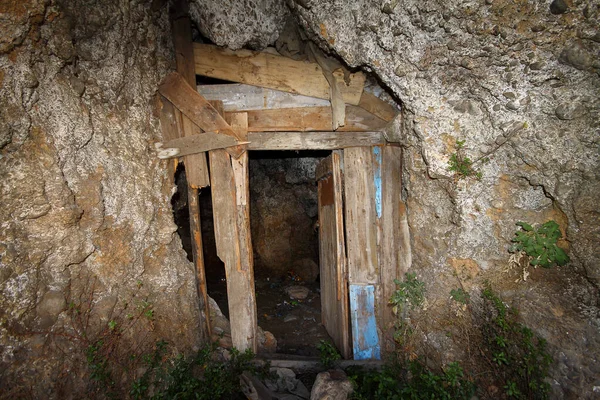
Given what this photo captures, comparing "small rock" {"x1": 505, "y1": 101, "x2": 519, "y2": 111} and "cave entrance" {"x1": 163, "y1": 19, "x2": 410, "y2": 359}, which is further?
"cave entrance" {"x1": 163, "y1": 19, "x2": 410, "y2": 359}

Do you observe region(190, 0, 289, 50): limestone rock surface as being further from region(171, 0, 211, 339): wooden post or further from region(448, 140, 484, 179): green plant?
region(448, 140, 484, 179): green plant

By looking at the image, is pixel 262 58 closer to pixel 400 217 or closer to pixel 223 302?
pixel 400 217

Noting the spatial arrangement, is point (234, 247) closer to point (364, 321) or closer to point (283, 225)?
point (364, 321)

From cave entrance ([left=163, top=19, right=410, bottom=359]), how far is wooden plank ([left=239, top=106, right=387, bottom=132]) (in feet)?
0.04

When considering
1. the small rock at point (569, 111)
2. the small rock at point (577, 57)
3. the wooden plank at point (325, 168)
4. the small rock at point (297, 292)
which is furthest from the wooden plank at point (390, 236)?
the small rock at point (297, 292)

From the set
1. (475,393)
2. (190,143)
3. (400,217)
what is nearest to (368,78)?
(400,217)

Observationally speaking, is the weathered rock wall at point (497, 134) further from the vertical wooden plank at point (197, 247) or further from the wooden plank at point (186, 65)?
the vertical wooden plank at point (197, 247)

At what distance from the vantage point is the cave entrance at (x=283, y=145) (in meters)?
3.56

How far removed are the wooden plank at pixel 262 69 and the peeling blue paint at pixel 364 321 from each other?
7.28ft

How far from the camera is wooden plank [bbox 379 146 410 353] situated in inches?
143

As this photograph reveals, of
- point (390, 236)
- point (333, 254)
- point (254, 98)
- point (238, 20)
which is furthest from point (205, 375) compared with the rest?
point (238, 20)

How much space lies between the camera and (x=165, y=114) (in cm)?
357

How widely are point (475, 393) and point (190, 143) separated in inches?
147

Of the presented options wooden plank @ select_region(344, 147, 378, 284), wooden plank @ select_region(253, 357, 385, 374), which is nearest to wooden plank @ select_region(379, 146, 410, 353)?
wooden plank @ select_region(344, 147, 378, 284)
